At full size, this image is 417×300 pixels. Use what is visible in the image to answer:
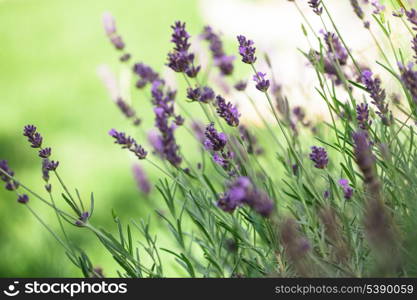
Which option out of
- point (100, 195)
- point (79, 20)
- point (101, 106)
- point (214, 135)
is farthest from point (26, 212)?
point (79, 20)

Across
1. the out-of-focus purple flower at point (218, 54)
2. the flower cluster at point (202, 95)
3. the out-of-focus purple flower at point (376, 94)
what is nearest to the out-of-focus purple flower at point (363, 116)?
the out-of-focus purple flower at point (376, 94)

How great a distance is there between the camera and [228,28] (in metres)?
5.56

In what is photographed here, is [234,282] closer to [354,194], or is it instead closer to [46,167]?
[354,194]

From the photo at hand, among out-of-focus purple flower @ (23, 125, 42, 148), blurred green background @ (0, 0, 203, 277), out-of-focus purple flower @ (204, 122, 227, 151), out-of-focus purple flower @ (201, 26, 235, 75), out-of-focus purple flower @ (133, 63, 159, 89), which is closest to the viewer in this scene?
out-of-focus purple flower @ (204, 122, 227, 151)

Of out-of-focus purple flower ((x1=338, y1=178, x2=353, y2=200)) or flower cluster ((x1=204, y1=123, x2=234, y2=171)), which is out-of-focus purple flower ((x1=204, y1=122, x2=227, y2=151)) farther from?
out-of-focus purple flower ((x1=338, y1=178, x2=353, y2=200))

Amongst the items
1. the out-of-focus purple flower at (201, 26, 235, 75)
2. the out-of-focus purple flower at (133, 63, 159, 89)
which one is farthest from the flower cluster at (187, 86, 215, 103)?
the out-of-focus purple flower at (133, 63, 159, 89)

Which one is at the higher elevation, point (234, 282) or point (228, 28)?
point (228, 28)

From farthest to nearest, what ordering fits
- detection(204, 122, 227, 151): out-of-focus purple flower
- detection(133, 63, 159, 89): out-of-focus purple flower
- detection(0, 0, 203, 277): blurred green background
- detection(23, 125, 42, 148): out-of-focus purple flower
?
detection(0, 0, 203, 277): blurred green background < detection(133, 63, 159, 89): out-of-focus purple flower < detection(23, 125, 42, 148): out-of-focus purple flower < detection(204, 122, 227, 151): out-of-focus purple flower

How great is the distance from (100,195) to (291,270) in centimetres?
224

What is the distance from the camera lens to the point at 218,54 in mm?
2102

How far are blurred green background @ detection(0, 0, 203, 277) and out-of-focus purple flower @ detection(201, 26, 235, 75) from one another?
80 centimetres

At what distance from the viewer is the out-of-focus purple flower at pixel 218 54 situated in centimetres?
196

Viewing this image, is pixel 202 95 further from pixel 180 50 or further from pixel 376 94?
pixel 376 94

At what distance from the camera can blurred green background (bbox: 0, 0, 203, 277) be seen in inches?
115
